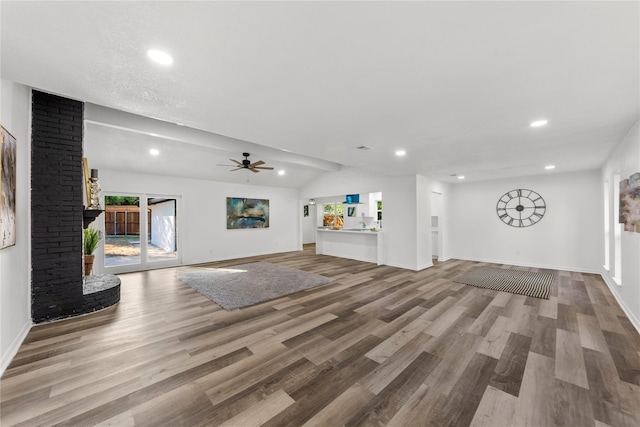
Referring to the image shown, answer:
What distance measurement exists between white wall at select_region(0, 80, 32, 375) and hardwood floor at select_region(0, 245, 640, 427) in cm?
21

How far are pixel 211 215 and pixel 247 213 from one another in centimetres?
121

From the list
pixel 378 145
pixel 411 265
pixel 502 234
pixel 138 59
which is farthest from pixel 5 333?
pixel 502 234

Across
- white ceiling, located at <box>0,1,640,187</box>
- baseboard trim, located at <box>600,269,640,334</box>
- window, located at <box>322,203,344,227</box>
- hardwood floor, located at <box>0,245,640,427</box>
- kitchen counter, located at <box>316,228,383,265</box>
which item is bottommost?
hardwood floor, located at <box>0,245,640,427</box>

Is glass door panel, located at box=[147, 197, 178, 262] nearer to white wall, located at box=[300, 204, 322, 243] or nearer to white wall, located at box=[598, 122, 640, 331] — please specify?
white wall, located at box=[300, 204, 322, 243]

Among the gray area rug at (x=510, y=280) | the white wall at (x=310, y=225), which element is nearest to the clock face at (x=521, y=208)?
the gray area rug at (x=510, y=280)

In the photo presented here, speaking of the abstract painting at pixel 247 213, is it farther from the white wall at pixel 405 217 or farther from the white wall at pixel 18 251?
the white wall at pixel 18 251

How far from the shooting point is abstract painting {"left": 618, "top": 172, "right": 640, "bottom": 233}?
9.48 ft

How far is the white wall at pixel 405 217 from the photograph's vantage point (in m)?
6.32

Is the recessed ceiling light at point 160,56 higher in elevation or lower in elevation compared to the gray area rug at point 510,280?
higher

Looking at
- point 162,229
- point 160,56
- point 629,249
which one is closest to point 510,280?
point 629,249

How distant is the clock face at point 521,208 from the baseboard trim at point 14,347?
9.44 meters

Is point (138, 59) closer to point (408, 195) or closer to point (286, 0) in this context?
point (286, 0)

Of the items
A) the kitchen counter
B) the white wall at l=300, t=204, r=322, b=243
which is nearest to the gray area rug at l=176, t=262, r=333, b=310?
the kitchen counter

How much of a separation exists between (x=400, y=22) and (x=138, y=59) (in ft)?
5.91
